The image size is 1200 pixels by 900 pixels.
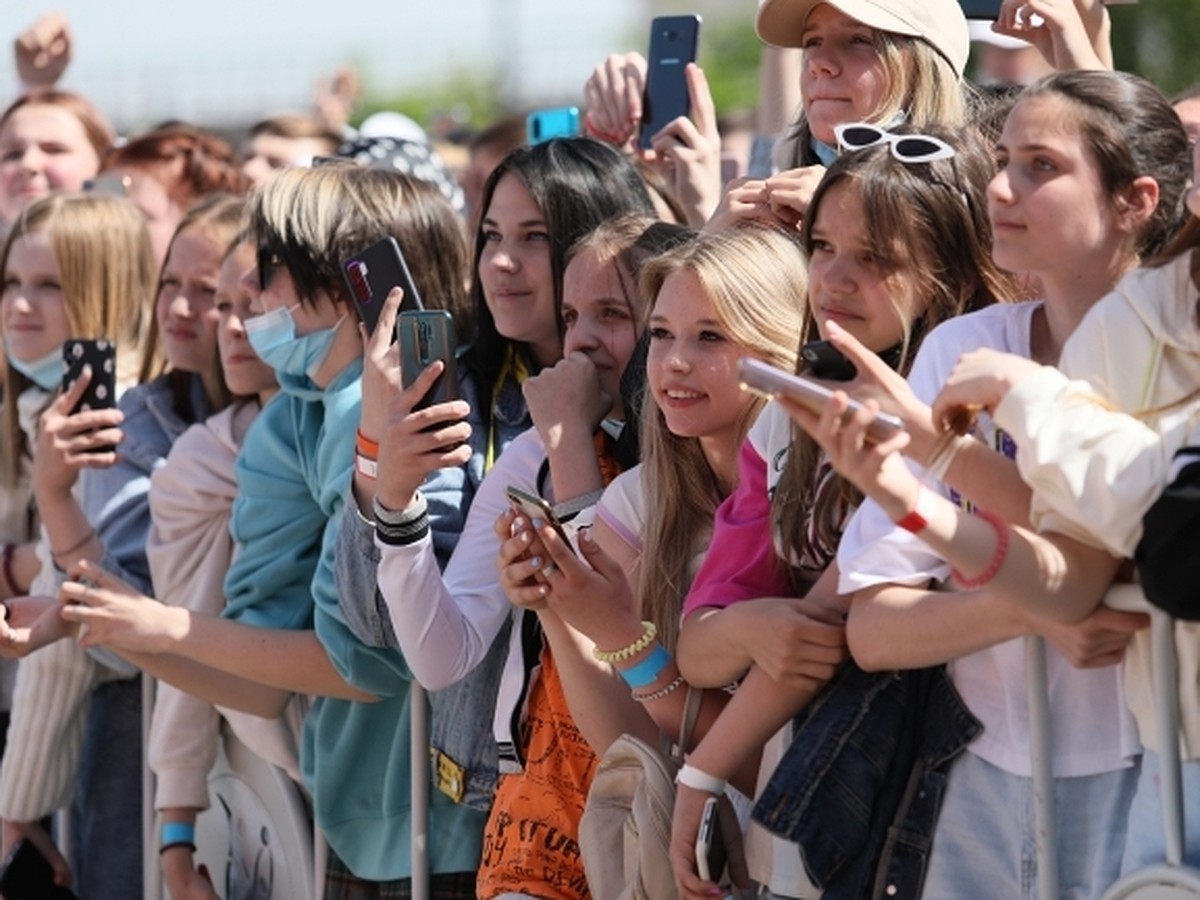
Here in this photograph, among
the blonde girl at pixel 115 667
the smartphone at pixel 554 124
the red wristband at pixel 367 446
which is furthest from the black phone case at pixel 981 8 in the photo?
the blonde girl at pixel 115 667

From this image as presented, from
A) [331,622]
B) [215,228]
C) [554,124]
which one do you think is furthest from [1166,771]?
[215,228]

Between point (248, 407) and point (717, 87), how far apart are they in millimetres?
46669

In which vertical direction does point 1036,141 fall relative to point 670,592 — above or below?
above

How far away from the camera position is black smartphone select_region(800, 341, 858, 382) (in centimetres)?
303

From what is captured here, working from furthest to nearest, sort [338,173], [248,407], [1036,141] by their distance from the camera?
[248,407]
[338,173]
[1036,141]

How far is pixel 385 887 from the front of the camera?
479 cm

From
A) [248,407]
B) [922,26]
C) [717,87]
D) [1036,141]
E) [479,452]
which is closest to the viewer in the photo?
[1036,141]

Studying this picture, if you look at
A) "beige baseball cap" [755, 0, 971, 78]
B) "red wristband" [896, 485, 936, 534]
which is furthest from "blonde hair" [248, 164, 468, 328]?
"red wristband" [896, 485, 936, 534]

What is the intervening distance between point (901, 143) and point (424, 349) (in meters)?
1.07

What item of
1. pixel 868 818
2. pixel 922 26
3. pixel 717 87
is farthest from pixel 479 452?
pixel 717 87

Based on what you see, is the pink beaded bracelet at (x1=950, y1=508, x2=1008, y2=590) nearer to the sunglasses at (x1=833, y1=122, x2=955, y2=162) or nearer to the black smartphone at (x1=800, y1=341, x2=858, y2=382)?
the black smartphone at (x1=800, y1=341, x2=858, y2=382)

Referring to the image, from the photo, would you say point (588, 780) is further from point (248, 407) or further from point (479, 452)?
point (248, 407)

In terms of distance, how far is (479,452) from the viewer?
4.70 meters

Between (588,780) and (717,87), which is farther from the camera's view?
(717,87)
